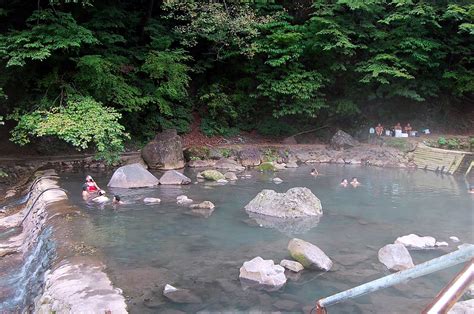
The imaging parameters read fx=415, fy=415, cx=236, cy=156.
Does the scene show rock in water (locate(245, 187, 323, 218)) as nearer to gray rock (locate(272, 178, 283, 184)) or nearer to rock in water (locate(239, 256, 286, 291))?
gray rock (locate(272, 178, 283, 184))

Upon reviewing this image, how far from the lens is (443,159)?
17891mm

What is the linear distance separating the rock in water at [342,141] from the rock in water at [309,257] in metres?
13.3

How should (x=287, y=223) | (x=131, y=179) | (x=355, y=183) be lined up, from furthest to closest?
(x=355, y=183) → (x=131, y=179) → (x=287, y=223)

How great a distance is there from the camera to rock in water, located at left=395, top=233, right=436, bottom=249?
8.42 metres

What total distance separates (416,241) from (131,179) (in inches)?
344

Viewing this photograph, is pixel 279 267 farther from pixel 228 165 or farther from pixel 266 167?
pixel 266 167

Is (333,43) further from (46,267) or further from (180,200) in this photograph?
(46,267)

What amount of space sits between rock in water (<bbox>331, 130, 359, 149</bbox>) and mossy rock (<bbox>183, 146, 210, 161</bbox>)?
6507mm

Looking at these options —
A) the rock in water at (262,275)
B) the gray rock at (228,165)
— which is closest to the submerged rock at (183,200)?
the rock in water at (262,275)

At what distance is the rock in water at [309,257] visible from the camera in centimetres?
721

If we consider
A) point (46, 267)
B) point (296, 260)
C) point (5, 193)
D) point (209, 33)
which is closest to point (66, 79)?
point (5, 193)

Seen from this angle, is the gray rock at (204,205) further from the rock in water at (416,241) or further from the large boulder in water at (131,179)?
the rock in water at (416,241)

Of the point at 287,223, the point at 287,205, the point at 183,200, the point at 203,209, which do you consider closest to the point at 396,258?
the point at 287,223

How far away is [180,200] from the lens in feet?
38.6
